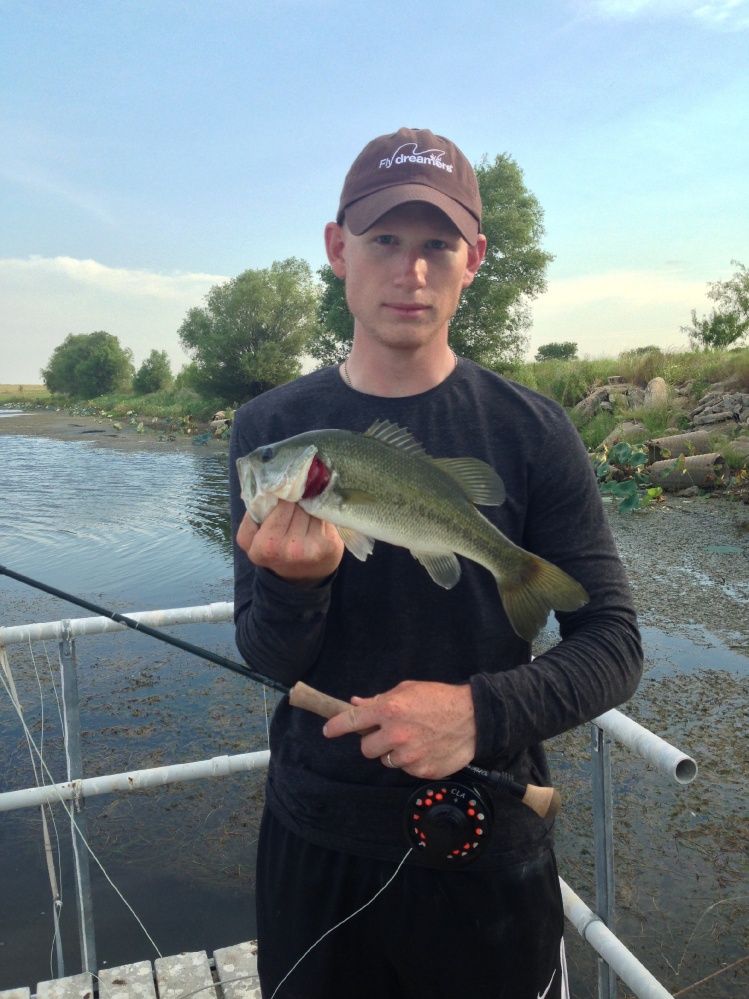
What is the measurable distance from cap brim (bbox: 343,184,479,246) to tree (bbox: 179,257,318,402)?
52667 mm

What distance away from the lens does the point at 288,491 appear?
1.93 meters

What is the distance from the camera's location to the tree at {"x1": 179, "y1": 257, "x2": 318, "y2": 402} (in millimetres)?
54625

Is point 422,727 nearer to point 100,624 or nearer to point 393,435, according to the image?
point 393,435

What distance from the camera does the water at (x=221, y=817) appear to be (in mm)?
4180

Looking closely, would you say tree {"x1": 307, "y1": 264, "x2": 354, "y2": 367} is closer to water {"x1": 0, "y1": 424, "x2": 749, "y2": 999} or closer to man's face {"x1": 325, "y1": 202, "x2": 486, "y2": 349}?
water {"x1": 0, "y1": 424, "x2": 749, "y2": 999}

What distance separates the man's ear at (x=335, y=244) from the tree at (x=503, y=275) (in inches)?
1437

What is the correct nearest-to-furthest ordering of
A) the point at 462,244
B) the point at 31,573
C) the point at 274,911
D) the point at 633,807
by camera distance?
the point at 274,911
the point at 462,244
the point at 633,807
the point at 31,573

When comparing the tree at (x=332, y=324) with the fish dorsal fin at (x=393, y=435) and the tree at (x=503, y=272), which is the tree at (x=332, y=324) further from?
the fish dorsal fin at (x=393, y=435)

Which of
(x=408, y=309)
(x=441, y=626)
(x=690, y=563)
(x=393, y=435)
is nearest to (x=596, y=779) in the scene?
(x=441, y=626)

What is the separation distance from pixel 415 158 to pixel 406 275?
14.7 inches

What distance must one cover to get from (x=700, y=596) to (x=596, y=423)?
48.8ft

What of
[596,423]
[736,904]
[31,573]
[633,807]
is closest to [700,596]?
[633,807]

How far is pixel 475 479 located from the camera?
2117 mm

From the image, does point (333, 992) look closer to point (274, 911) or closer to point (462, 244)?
point (274, 911)
